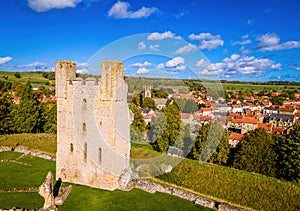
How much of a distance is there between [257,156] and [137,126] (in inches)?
477

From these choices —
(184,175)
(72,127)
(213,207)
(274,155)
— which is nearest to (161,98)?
(184,175)

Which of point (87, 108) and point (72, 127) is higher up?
point (87, 108)

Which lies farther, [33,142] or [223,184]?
[33,142]

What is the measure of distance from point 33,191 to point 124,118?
721 centimetres

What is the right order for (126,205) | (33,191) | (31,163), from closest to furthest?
(126,205) → (33,191) → (31,163)

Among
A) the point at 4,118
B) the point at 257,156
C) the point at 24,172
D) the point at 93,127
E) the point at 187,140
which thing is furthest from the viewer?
the point at 4,118

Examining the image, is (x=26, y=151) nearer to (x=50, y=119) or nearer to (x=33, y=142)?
(x=33, y=142)

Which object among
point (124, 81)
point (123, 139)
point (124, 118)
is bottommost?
point (123, 139)

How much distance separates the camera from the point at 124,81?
16875 millimetres

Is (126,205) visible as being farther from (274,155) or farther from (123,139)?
(274,155)

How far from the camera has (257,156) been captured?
25.6 metres

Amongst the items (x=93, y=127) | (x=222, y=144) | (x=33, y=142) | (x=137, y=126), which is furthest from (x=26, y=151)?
(x=222, y=144)

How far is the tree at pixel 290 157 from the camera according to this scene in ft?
78.1

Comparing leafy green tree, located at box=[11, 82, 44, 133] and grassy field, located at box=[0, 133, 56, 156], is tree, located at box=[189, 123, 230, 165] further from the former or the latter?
leafy green tree, located at box=[11, 82, 44, 133]
